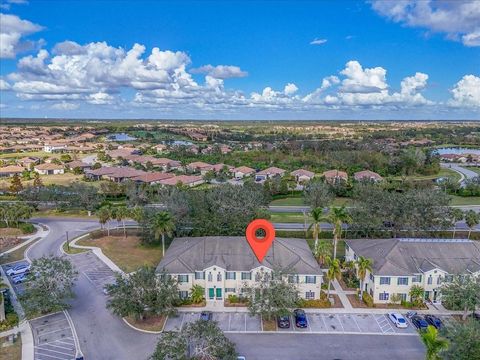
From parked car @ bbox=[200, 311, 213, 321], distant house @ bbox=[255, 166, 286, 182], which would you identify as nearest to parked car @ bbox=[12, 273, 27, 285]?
parked car @ bbox=[200, 311, 213, 321]

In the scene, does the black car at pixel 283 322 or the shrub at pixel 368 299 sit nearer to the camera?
the black car at pixel 283 322

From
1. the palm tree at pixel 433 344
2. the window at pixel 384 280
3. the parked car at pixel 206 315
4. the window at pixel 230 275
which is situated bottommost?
the parked car at pixel 206 315

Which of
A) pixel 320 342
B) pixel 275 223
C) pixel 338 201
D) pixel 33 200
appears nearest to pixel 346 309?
pixel 320 342

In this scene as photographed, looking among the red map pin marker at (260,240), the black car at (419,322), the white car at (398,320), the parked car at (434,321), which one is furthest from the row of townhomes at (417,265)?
the red map pin marker at (260,240)

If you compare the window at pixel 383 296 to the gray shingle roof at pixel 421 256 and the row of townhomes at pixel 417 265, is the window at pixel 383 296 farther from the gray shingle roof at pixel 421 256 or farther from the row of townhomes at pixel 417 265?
the gray shingle roof at pixel 421 256

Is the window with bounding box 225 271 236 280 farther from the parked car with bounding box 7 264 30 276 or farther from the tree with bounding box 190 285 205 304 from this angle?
the parked car with bounding box 7 264 30 276

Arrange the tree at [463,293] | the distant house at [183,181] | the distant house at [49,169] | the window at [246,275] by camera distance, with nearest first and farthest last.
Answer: the tree at [463,293], the window at [246,275], the distant house at [183,181], the distant house at [49,169]

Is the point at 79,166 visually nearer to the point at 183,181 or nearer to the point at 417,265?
the point at 183,181
